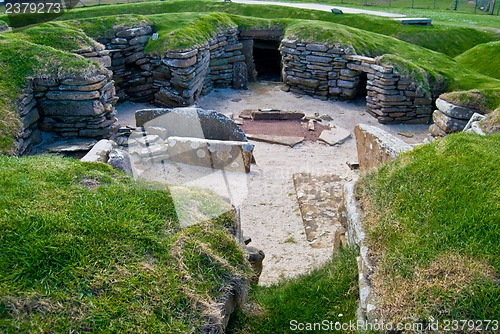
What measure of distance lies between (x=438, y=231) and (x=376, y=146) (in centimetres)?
450

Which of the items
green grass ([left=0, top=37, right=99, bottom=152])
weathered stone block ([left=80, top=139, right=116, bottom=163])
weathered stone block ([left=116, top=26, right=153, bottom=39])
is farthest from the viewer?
weathered stone block ([left=116, top=26, right=153, bottom=39])

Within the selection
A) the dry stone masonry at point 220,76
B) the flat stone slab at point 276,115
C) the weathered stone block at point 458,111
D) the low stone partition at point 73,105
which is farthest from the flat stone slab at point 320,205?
the low stone partition at point 73,105

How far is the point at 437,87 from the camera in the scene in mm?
13766

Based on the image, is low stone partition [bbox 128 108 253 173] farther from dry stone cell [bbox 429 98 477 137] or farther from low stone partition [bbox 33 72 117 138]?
dry stone cell [bbox 429 98 477 137]

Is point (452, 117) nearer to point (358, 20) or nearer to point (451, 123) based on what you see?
point (451, 123)

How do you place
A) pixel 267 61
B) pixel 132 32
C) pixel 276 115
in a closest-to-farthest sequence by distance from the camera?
1. pixel 276 115
2. pixel 132 32
3. pixel 267 61

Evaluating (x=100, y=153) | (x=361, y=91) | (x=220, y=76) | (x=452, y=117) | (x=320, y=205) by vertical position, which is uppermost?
(x=100, y=153)

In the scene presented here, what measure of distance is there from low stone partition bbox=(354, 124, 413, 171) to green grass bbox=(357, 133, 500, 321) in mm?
2320

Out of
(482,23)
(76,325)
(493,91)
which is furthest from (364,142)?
(482,23)

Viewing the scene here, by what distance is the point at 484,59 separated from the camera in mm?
15578

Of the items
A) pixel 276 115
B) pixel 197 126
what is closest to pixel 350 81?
pixel 276 115

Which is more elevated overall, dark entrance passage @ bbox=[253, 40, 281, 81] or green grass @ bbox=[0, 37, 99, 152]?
green grass @ bbox=[0, 37, 99, 152]

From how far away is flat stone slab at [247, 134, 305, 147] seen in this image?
1191cm

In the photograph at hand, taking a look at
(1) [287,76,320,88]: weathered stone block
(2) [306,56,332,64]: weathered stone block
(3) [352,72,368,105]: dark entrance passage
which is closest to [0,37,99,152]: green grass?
(2) [306,56,332,64]: weathered stone block
